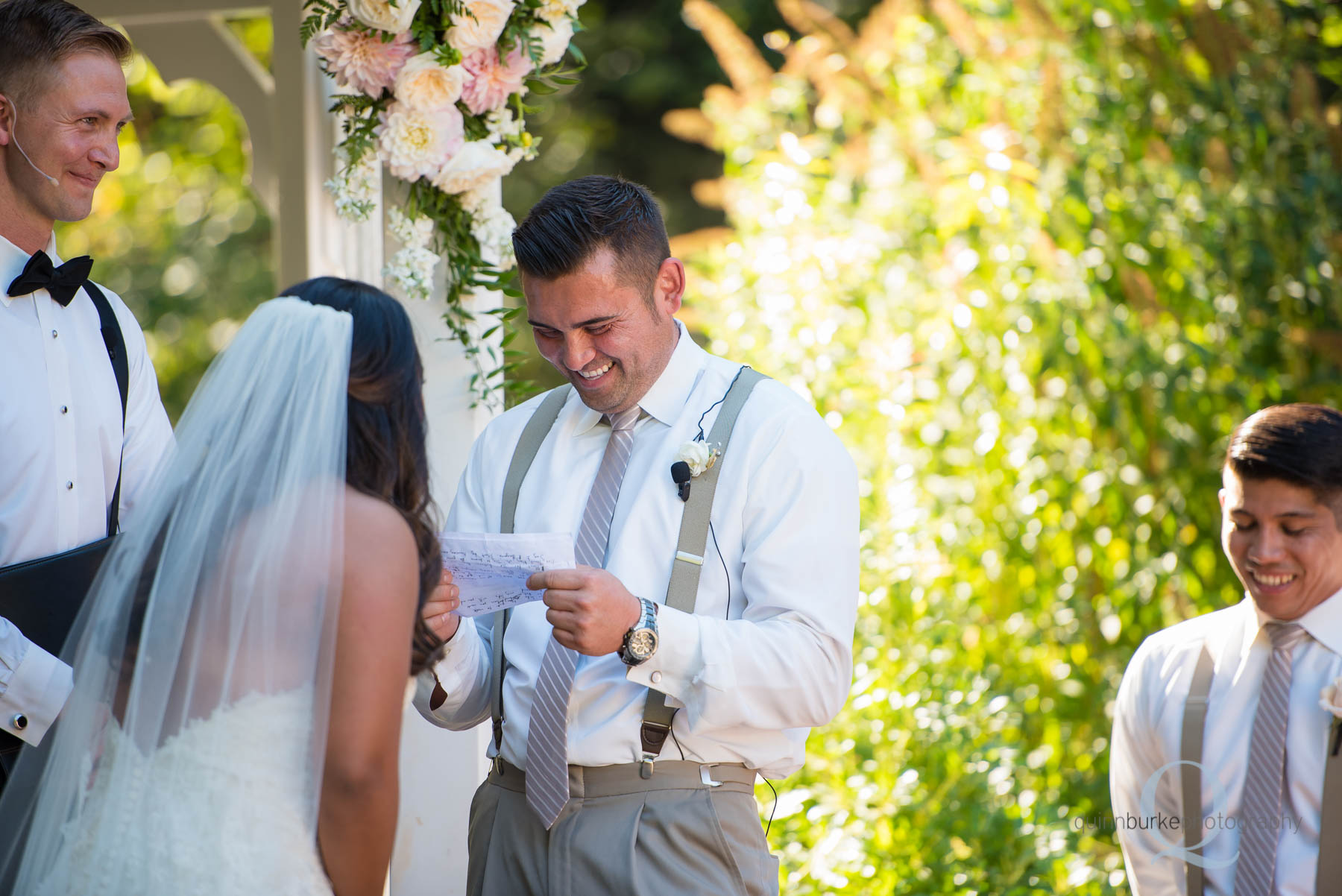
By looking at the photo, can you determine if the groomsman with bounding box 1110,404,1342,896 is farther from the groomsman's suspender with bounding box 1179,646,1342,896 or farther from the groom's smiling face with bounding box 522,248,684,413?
the groom's smiling face with bounding box 522,248,684,413

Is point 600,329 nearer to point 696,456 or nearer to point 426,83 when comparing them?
point 696,456

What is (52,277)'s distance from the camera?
272 centimetres

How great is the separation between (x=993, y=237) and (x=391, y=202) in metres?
Answer: 2.63

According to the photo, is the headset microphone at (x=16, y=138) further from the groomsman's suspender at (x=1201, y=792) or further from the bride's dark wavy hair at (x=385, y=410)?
the groomsman's suspender at (x=1201, y=792)

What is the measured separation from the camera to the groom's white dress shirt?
92.4 inches

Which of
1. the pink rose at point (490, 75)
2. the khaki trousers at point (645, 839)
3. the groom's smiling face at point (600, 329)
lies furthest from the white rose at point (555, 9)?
the khaki trousers at point (645, 839)

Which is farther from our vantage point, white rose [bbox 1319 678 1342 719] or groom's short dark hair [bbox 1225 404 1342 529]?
Result: groom's short dark hair [bbox 1225 404 1342 529]

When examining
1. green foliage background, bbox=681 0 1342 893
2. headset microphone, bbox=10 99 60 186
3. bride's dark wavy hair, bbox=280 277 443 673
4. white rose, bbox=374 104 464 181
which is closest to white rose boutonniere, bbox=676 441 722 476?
bride's dark wavy hair, bbox=280 277 443 673

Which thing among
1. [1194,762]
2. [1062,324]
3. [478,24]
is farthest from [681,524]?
[1062,324]

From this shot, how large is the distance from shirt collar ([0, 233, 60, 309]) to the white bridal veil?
3.19 feet

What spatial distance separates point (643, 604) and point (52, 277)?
149 cm

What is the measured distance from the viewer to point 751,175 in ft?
18.4

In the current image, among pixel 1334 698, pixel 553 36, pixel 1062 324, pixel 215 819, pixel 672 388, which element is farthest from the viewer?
pixel 1062 324

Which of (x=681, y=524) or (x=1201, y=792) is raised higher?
(x=681, y=524)
